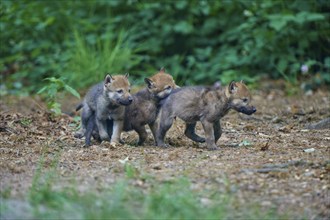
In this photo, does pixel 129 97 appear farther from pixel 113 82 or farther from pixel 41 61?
pixel 41 61

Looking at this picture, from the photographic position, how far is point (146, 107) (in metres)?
9.33

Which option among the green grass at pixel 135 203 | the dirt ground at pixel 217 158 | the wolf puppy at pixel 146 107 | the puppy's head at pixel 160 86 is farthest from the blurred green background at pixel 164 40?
the green grass at pixel 135 203

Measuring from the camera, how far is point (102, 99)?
9320 millimetres

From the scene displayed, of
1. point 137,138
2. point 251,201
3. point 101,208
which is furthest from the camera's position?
point 137,138

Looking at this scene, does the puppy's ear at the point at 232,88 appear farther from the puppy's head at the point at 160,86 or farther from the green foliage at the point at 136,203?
the green foliage at the point at 136,203

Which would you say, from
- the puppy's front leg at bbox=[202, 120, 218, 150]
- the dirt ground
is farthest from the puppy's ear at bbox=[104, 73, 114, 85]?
the puppy's front leg at bbox=[202, 120, 218, 150]

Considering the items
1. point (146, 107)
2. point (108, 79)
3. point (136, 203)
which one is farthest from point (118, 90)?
point (136, 203)

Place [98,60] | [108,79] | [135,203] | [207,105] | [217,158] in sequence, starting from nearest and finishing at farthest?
[135,203] → [217,158] → [207,105] → [108,79] → [98,60]

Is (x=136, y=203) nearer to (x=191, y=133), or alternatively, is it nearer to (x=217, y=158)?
(x=217, y=158)

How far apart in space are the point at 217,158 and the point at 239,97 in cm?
115

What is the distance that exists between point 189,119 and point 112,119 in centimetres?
91

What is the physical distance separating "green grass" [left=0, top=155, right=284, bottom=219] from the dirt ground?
0.55 feet

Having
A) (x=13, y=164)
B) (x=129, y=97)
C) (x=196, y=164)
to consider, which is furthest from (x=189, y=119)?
(x=13, y=164)

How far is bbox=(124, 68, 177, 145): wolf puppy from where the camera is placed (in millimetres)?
9281
